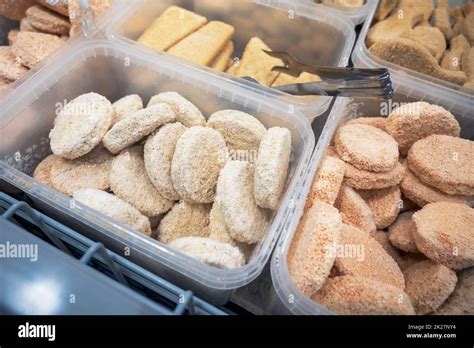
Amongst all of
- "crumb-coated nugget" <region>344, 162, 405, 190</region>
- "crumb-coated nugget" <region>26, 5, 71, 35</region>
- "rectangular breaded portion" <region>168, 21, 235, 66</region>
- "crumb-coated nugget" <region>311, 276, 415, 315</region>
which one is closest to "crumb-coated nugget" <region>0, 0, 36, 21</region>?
"crumb-coated nugget" <region>26, 5, 71, 35</region>

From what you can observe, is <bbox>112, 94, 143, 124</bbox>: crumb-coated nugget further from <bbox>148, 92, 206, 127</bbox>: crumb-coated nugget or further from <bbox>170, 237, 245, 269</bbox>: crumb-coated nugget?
<bbox>170, 237, 245, 269</bbox>: crumb-coated nugget

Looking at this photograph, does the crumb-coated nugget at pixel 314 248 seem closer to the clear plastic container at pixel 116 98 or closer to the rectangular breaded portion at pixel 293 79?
the clear plastic container at pixel 116 98

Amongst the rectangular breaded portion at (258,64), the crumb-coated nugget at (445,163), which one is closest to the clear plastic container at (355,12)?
the rectangular breaded portion at (258,64)

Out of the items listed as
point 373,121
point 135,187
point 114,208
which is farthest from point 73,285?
point 373,121

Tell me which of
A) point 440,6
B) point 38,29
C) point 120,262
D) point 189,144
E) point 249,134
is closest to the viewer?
point 120,262

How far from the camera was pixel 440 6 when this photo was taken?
1.47 meters

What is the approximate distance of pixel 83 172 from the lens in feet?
3.34

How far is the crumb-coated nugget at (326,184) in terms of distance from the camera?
3.11ft

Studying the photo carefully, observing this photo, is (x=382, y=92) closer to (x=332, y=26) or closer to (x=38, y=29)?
(x=332, y=26)

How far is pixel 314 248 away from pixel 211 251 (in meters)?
0.22

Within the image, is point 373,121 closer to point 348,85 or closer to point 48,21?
point 348,85

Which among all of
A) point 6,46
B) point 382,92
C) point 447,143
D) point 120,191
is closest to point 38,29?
point 6,46

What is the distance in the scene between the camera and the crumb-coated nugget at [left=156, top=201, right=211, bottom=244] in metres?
0.95

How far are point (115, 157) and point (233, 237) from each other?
1.26 ft
